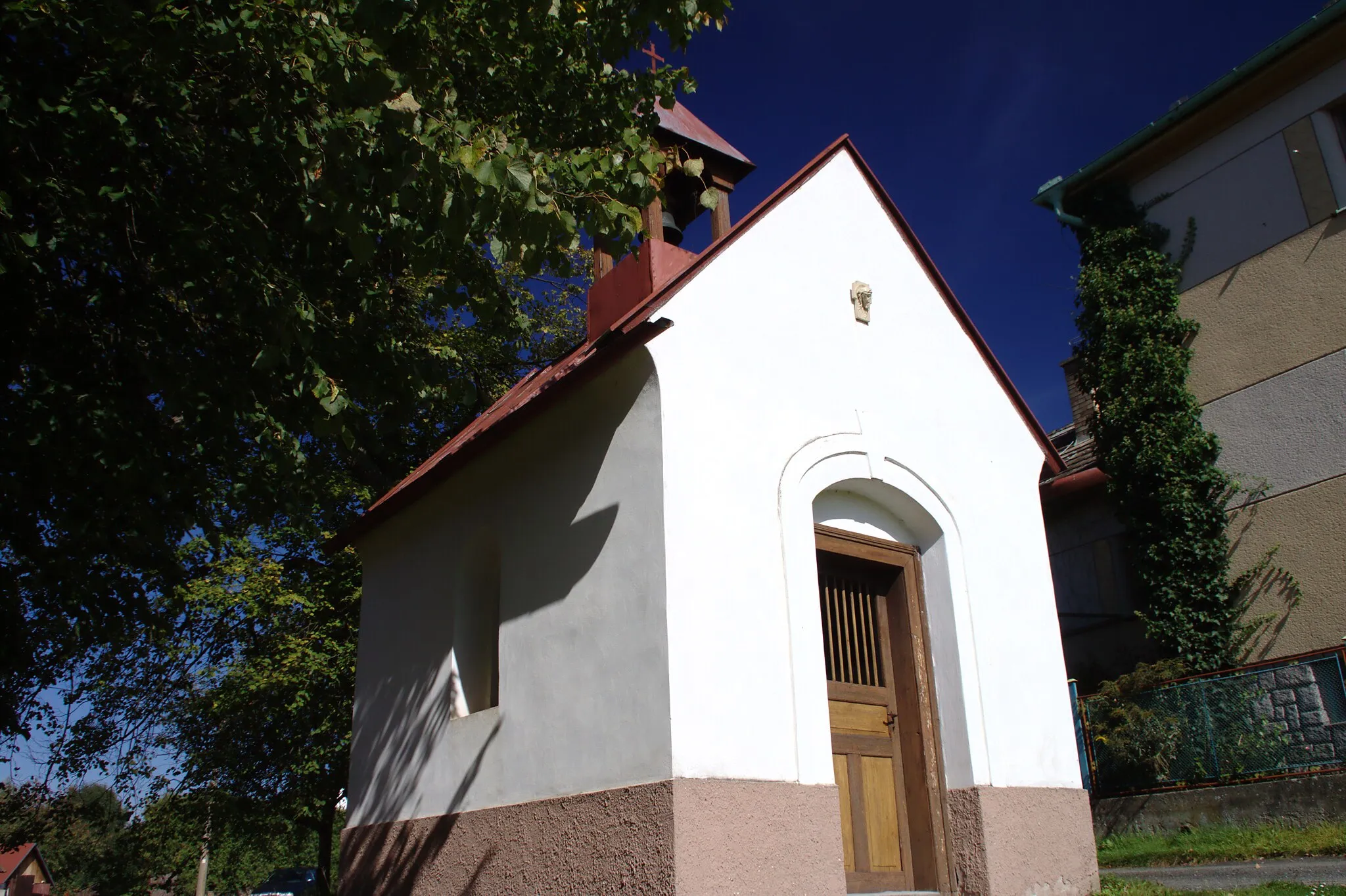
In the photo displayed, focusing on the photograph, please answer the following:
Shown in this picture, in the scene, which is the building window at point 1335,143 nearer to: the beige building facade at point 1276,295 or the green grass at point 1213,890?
the beige building facade at point 1276,295

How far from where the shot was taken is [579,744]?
21.3 ft

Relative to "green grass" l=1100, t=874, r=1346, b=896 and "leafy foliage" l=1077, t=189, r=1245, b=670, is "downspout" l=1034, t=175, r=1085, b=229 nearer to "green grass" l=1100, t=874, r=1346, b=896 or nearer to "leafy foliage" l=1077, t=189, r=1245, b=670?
"leafy foliage" l=1077, t=189, r=1245, b=670

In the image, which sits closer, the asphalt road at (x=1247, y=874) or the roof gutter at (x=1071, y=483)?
the asphalt road at (x=1247, y=874)

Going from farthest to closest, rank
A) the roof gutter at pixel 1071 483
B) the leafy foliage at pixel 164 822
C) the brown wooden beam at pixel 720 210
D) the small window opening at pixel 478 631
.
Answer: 1. the roof gutter at pixel 1071 483
2. the leafy foliage at pixel 164 822
3. the brown wooden beam at pixel 720 210
4. the small window opening at pixel 478 631

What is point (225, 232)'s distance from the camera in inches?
253

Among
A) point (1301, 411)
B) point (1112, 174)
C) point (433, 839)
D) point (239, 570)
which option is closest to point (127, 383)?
point (433, 839)

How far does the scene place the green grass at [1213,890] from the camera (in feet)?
22.3

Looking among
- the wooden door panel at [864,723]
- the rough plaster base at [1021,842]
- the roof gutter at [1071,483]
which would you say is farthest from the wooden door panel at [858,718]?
the roof gutter at [1071,483]

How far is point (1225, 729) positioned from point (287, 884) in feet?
101

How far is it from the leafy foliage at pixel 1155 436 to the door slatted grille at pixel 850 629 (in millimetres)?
7962

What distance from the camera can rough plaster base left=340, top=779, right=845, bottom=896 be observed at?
5641mm

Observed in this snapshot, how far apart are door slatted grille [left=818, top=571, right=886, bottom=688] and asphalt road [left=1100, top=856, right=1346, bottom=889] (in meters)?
2.98

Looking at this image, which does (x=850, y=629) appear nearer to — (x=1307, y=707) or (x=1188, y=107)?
(x=1307, y=707)

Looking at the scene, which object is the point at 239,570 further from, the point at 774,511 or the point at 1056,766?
the point at 1056,766
